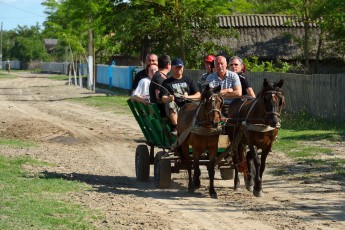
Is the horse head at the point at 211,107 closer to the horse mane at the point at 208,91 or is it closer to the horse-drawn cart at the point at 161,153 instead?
the horse mane at the point at 208,91

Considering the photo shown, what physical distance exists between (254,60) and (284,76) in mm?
13238

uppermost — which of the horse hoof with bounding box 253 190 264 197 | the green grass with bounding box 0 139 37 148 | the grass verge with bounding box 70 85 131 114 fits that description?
the horse hoof with bounding box 253 190 264 197

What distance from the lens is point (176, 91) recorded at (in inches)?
520

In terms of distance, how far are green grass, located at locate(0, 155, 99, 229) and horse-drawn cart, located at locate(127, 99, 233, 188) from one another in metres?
1.24

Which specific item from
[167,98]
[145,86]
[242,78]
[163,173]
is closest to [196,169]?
[163,173]

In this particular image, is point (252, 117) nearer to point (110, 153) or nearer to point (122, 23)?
point (110, 153)

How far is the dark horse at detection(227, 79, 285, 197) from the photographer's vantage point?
11.9m

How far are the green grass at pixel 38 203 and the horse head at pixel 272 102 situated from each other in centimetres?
307

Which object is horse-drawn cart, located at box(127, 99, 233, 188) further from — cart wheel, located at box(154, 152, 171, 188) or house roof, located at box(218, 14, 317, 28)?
house roof, located at box(218, 14, 317, 28)

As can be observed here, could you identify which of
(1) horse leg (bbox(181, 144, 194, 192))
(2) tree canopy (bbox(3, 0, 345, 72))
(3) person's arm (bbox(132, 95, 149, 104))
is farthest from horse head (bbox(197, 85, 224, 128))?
(2) tree canopy (bbox(3, 0, 345, 72))

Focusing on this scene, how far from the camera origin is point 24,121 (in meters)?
25.7

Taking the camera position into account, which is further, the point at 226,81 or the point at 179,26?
the point at 179,26

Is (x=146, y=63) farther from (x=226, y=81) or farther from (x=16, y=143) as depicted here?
(x=16, y=143)

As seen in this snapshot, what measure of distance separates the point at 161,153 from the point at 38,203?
10.2 ft
